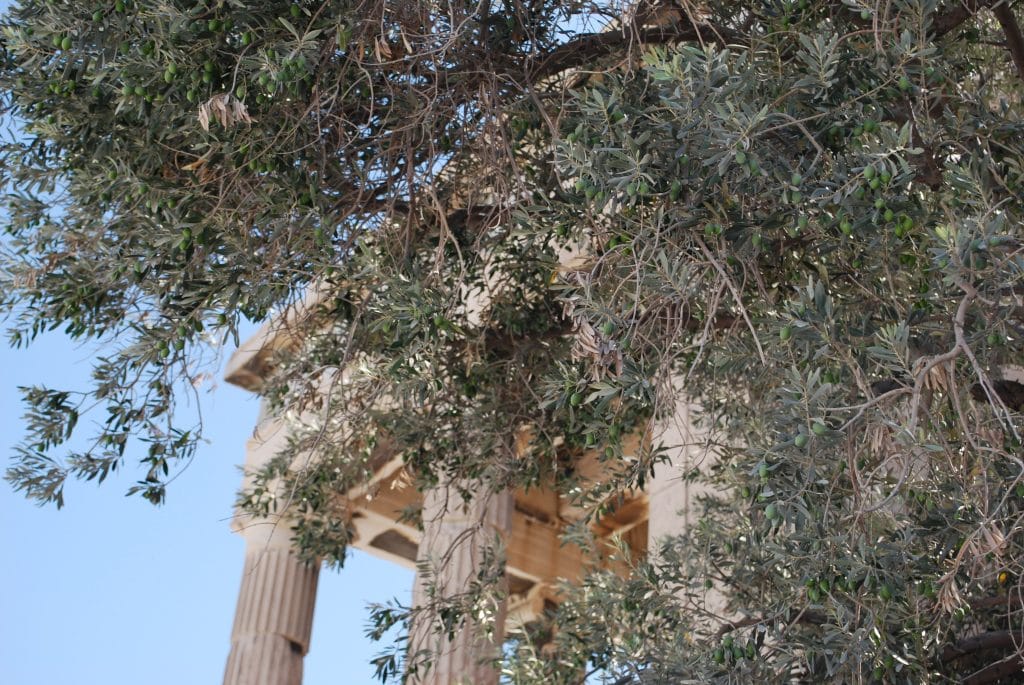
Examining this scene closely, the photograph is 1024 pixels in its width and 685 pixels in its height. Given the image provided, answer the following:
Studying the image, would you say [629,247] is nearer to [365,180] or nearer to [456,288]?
[456,288]

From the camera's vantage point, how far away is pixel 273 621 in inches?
571

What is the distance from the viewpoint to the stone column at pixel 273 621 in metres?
14.2

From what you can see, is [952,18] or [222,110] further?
[952,18]

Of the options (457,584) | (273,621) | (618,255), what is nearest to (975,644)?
(618,255)

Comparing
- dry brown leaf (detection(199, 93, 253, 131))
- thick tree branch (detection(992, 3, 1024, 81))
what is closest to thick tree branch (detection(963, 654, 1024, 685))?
thick tree branch (detection(992, 3, 1024, 81))

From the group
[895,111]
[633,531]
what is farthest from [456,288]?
[633,531]

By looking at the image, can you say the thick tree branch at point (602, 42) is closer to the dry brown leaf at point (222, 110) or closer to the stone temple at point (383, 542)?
the dry brown leaf at point (222, 110)

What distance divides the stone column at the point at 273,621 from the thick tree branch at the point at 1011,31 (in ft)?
32.8

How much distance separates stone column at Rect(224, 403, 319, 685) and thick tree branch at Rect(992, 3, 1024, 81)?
10010 millimetres

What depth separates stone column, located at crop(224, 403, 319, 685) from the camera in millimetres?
14219

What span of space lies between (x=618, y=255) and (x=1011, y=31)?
2159 mm

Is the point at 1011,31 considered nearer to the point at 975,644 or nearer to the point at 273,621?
the point at 975,644

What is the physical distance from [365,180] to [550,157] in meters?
0.97

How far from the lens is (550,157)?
6.41m
